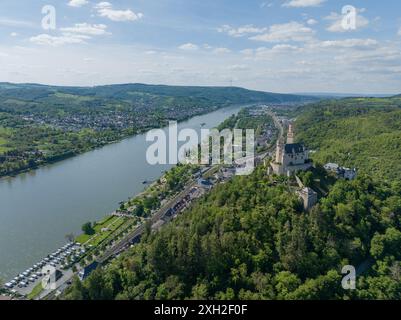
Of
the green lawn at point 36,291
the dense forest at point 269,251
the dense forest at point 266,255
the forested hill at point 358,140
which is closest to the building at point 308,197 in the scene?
the dense forest at point 269,251

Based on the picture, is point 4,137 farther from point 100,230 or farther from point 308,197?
point 308,197

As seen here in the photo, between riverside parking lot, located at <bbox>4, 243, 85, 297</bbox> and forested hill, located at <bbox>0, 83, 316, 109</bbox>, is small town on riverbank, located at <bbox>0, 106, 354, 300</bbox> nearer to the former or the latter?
riverside parking lot, located at <bbox>4, 243, 85, 297</bbox>

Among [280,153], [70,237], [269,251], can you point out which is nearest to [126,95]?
[70,237]

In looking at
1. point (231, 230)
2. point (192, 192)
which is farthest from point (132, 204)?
point (231, 230)

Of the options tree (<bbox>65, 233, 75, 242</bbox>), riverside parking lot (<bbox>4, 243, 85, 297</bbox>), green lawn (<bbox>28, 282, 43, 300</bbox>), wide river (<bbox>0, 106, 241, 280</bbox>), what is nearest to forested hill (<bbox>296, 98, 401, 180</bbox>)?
wide river (<bbox>0, 106, 241, 280</bbox>)

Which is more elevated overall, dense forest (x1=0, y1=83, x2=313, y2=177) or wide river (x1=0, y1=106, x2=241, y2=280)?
dense forest (x1=0, y1=83, x2=313, y2=177)
